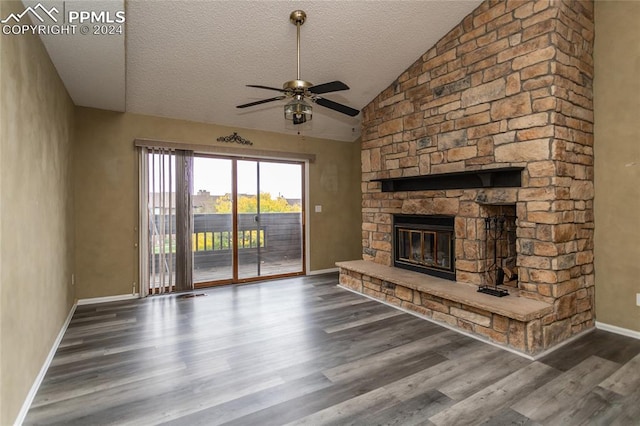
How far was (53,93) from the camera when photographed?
3068mm

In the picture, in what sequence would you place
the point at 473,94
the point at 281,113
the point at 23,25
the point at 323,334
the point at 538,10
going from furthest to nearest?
the point at 281,113 < the point at 473,94 < the point at 323,334 < the point at 538,10 < the point at 23,25

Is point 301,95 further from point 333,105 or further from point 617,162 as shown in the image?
point 617,162

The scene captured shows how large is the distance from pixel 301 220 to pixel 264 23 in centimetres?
346

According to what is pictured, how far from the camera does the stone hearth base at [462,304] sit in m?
2.78

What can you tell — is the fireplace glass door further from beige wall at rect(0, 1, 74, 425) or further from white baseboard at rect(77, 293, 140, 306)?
beige wall at rect(0, 1, 74, 425)

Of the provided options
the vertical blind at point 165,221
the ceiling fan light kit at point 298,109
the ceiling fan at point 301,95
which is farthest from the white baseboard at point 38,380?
the ceiling fan light kit at point 298,109

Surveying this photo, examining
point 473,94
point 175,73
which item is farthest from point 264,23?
point 473,94

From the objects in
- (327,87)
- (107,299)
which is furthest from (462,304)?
(107,299)

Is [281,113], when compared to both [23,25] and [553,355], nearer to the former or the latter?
[23,25]

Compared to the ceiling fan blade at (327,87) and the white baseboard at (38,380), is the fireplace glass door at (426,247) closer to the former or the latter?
the ceiling fan blade at (327,87)

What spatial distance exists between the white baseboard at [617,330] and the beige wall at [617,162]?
0.03 metres

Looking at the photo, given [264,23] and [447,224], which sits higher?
[264,23]

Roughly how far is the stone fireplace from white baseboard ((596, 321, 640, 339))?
91 millimetres

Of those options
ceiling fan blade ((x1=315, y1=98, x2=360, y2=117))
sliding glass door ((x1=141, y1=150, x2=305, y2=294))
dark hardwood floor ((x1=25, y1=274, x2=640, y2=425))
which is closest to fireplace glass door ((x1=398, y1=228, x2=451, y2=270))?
dark hardwood floor ((x1=25, y1=274, x2=640, y2=425))
